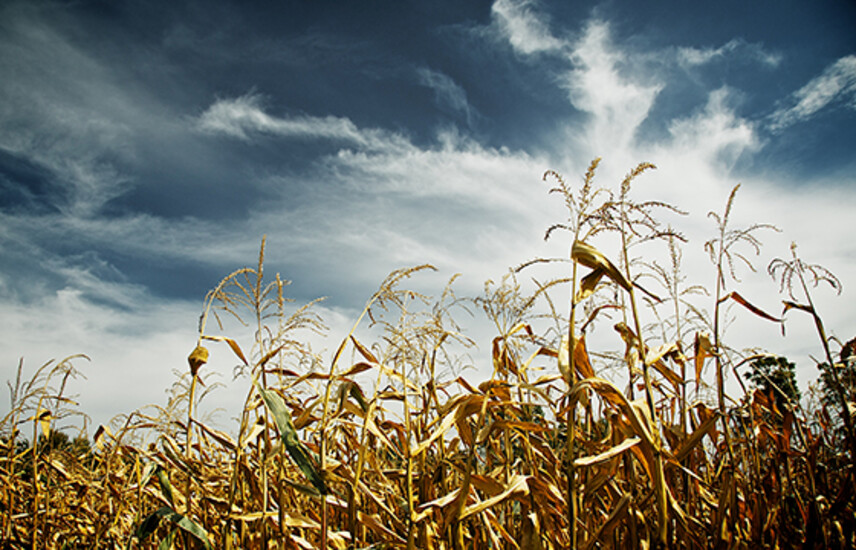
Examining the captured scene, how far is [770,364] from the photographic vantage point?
3.20 metres

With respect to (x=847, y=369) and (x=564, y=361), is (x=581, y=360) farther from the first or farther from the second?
(x=847, y=369)

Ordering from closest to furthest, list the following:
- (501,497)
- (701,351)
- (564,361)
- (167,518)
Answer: (501,497), (167,518), (564,361), (701,351)

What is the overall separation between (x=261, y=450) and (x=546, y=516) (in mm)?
1205

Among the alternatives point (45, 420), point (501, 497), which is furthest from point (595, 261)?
point (45, 420)

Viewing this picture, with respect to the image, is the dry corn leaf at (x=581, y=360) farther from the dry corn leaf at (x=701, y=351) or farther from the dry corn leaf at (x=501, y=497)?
the dry corn leaf at (x=701, y=351)

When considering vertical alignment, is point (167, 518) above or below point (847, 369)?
below

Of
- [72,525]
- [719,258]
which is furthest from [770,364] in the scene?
[72,525]

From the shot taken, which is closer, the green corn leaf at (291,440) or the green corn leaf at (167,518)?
the green corn leaf at (291,440)

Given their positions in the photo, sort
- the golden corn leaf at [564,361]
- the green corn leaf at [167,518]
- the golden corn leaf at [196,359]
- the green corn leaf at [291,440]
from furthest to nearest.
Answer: the golden corn leaf at [196,359] < the golden corn leaf at [564,361] < the green corn leaf at [167,518] < the green corn leaf at [291,440]

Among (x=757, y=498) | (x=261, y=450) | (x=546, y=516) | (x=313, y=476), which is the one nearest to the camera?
(x=313, y=476)

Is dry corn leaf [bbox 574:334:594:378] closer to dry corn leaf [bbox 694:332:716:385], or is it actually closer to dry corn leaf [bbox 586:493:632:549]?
dry corn leaf [bbox 586:493:632:549]

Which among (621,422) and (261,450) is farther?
(261,450)

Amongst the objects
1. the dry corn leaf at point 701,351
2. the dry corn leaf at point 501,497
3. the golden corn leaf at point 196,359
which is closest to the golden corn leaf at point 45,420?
the golden corn leaf at point 196,359

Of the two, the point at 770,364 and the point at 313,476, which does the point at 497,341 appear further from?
the point at 770,364
